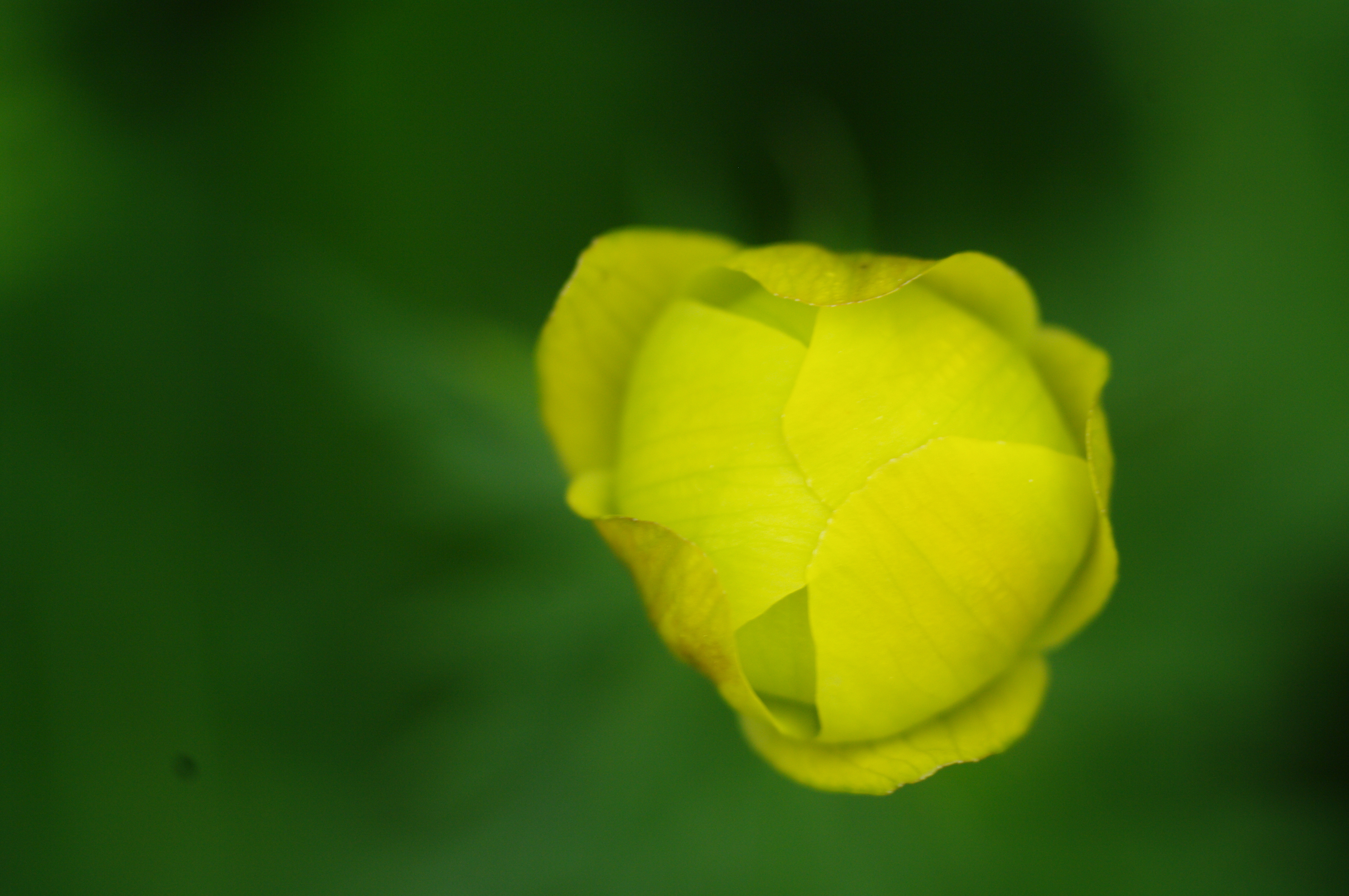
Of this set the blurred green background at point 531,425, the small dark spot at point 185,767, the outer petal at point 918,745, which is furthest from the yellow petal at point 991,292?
the small dark spot at point 185,767

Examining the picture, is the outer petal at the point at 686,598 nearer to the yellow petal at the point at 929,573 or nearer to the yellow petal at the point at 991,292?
the yellow petal at the point at 929,573

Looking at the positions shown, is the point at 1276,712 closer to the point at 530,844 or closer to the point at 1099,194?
the point at 1099,194

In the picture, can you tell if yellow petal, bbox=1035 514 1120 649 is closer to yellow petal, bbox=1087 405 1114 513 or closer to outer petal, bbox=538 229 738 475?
Result: yellow petal, bbox=1087 405 1114 513

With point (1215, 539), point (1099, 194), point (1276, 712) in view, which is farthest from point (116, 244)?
point (1276, 712)

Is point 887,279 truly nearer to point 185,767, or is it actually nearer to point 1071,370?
point 1071,370

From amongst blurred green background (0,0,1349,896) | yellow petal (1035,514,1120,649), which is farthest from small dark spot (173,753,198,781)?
yellow petal (1035,514,1120,649)
